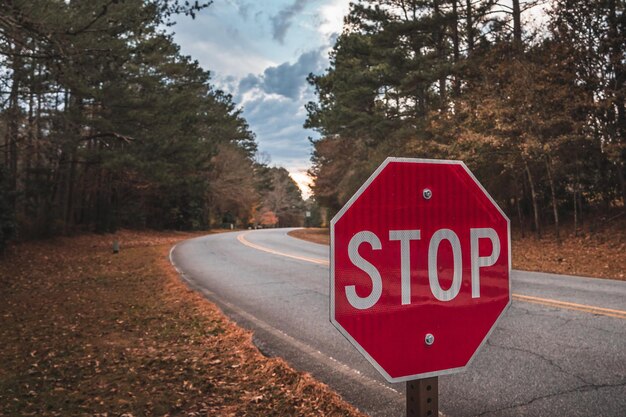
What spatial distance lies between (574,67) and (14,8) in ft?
51.8

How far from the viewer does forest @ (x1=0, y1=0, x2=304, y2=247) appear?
820 centimetres

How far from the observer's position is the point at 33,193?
21609mm

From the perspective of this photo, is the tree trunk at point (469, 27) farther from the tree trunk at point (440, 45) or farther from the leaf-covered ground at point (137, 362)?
the leaf-covered ground at point (137, 362)

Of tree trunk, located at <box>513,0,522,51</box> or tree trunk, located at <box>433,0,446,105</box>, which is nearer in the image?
tree trunk, located at <box>513,0,522,51</box>

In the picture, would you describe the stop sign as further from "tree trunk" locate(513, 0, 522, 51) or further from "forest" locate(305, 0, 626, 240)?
"tree trunk" locate(513, 0, 522, 51)

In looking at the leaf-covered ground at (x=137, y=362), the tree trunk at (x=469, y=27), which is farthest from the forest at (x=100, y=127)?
the tree trunk at (x=469, y=27)

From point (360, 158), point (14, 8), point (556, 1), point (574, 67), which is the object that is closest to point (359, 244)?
point (14, 8)

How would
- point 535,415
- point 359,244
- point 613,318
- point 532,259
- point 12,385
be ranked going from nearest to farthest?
1. point 359,244
2. point 535,415
3. point 12,385
4. point 613,318
5. point 532,259

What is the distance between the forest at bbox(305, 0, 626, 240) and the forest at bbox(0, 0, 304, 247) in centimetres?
1000

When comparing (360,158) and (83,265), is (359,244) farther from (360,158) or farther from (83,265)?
(360,158)

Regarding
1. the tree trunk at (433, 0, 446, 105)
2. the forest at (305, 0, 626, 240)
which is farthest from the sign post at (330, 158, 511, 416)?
the tree trunk at (433, 0, 446, 105)

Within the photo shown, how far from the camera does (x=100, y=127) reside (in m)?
21.2

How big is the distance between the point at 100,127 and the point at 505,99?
58.6 feet

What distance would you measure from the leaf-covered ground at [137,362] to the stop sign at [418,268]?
2014mm
